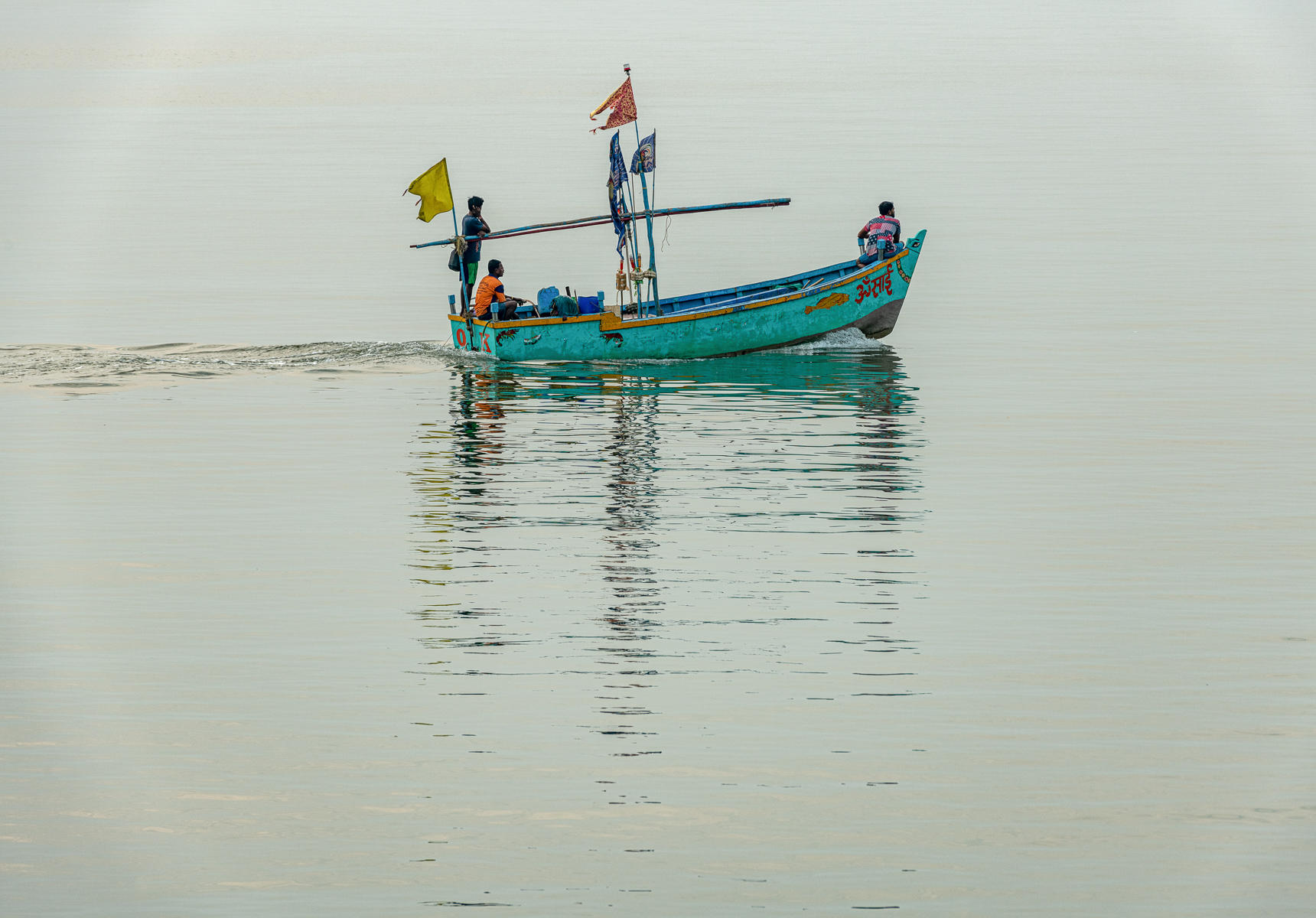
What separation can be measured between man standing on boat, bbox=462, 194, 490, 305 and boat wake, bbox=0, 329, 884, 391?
4.87ft

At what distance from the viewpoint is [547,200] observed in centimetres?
5991

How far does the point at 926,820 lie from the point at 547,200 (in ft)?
168

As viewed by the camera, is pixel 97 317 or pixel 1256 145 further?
pixel 1256 145

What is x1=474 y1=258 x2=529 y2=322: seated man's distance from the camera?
29078mm

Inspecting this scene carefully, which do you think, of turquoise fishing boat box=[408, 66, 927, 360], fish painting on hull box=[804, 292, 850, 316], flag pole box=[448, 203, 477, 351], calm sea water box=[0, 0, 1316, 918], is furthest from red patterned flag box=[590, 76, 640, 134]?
fish painting on hull box=[804, 292, 850, 316]

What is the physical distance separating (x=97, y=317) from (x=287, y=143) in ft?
197

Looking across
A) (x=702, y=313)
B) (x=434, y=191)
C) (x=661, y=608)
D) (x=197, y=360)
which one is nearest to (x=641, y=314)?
(x=702, y=313)

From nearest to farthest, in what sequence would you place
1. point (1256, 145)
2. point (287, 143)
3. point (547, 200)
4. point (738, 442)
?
point (738, 442) → point (547, 200) → point (1256, 145) → point (287, 143)

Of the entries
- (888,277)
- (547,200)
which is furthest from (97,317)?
(547,200)

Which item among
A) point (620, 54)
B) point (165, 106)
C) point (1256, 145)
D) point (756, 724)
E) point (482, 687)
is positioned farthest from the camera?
point (620, 54)

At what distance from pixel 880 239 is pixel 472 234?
6949 mm

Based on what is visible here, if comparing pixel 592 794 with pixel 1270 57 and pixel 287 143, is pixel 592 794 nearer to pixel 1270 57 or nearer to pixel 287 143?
pixel 287 143

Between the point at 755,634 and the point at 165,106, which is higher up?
the point at 165,106

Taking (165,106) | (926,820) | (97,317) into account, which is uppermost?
(165,106)
